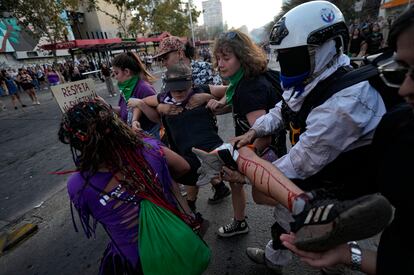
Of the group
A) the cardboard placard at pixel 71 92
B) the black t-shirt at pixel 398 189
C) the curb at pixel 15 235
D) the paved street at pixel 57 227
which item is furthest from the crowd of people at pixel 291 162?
the curb at pixel 15 235

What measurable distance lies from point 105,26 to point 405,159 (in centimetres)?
4706

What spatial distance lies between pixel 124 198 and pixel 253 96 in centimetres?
114

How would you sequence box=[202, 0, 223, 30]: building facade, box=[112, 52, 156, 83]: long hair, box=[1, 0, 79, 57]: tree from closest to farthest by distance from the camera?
1. box=[112, 52, 156, 83]: long hair
2. box=[1, 0, 79, 57]: tree
3. box=[202, 0, 223, 30]: building facade

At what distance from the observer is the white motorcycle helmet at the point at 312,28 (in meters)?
1.41

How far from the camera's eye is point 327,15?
56.8 inches

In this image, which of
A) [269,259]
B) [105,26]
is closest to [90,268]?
[269,259]

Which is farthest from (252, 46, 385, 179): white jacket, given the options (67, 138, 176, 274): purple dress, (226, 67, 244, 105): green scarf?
(226, 67, 244, 105): green scarf

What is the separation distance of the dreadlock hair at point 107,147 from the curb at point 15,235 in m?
2.39

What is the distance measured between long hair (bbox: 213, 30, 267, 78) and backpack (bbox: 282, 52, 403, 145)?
0.60 meters

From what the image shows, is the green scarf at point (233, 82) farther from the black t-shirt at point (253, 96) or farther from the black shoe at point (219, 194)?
the black shoe at point (219, 194)

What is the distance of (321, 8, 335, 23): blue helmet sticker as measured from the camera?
4.69ft

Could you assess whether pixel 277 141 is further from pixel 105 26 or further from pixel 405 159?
pixel 105 26

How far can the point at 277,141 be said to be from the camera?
217 cm

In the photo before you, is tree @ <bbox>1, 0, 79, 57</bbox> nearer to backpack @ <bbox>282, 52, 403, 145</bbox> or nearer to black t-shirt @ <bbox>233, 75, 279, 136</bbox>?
black t-shirt @ <bbox>233, 75, 279, 136</bbox>
